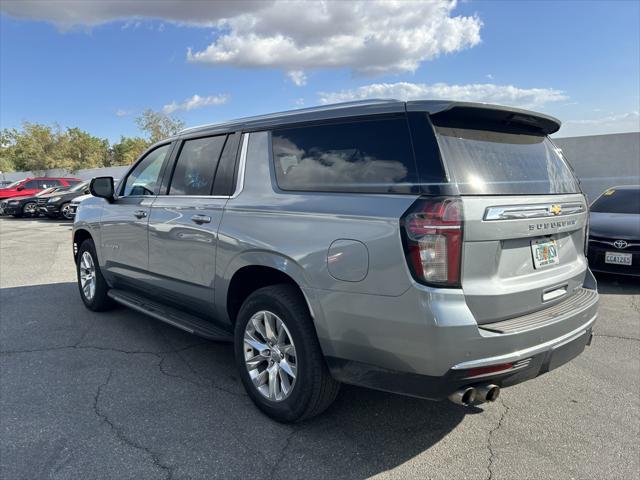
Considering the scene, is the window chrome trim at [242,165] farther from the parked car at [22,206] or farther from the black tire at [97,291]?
the parked car at [22,206]

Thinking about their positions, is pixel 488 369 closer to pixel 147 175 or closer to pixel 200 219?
pixel 200 219

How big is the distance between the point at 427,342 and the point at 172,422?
1.82 meters

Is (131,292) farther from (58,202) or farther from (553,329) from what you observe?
(58,202)

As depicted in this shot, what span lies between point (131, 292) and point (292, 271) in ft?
8.82

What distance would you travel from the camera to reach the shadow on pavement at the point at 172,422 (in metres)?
2.71

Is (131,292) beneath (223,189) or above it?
beneath

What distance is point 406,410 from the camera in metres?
3.31

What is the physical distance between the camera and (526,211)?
103 inches

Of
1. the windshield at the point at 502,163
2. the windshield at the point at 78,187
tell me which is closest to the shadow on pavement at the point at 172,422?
the windshield at the point at 502,163

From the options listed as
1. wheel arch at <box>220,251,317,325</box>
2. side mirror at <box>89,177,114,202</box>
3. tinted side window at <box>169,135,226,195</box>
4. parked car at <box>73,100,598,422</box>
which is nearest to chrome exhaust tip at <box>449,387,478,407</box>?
parked car at <box>73,100,598,422</box>

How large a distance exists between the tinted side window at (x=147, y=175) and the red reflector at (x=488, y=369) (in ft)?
10.5

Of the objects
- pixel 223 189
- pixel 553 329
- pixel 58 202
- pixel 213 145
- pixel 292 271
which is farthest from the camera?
pixel 58 202

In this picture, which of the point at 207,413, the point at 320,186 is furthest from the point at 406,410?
the point at 320,186

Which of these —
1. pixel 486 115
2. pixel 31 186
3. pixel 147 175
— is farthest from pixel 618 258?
pixel 31 186
